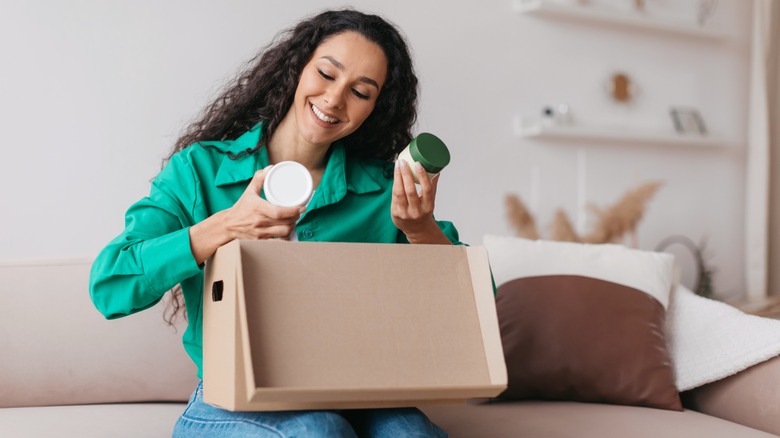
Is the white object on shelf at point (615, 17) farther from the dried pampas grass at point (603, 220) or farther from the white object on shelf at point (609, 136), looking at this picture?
the dried pampas grass at point (603, 220)

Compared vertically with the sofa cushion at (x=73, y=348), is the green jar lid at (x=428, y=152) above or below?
above

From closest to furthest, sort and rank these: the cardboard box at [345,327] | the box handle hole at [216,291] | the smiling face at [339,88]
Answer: the cardboard box at [345,327], the box handle hole at [216,291], the smiling face at [339,88]

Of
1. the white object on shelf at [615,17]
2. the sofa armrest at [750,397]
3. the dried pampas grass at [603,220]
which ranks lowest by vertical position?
the sofa armrest at [750,397]

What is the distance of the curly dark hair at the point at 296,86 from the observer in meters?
1.47

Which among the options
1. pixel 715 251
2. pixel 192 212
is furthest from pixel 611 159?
pixel 192 212

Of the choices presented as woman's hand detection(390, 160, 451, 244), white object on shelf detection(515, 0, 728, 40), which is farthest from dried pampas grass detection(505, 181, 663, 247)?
woman's hand detection(390, 160, 451, 244)

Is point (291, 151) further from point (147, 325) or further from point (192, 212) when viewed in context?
point (147, 325)

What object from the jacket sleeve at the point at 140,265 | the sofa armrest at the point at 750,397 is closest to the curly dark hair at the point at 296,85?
the jacket sleeve at the point at 140,265

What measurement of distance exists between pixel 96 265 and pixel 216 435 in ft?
1.00

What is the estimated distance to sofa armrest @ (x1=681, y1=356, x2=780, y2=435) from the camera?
5.43 feet

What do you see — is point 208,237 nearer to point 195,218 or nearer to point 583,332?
point 195,218

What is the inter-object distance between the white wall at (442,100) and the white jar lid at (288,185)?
48.0 inches

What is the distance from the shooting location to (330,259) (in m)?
1.09

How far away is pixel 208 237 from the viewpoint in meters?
1.15
